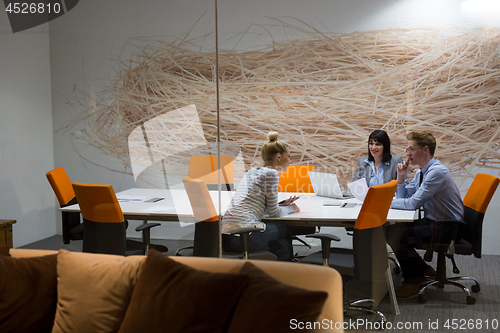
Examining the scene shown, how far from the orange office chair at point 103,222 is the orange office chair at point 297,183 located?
982 mm

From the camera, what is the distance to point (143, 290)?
170cm

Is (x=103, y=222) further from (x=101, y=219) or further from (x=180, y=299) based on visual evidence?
(x=180, y=299)

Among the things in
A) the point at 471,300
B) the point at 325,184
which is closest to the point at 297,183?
the point at 325,184

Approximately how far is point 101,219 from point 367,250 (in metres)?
1.76

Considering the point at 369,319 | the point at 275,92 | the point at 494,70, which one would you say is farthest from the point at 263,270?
the point at 494,70

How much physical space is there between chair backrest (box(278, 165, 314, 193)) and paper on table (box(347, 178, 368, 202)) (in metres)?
0.24

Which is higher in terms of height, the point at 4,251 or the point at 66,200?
the point at 66,200

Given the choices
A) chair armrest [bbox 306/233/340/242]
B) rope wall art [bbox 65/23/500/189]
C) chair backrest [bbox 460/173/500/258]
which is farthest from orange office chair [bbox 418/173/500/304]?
chair armrest [bbox 306/233/340/242]

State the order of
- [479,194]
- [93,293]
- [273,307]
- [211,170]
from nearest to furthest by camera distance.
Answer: [273,307]
[93,293]
[479,194]
[211,170]

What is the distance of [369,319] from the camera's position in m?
2.34

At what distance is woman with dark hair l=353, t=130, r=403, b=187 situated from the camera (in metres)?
2.28

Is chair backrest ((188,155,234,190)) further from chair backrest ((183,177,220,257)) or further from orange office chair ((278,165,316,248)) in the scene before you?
orange office chair ((278,165,316,248))

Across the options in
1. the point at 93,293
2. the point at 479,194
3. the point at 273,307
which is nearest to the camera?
the point at 273,307

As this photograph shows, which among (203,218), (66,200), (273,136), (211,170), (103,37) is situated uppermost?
(103,37)
